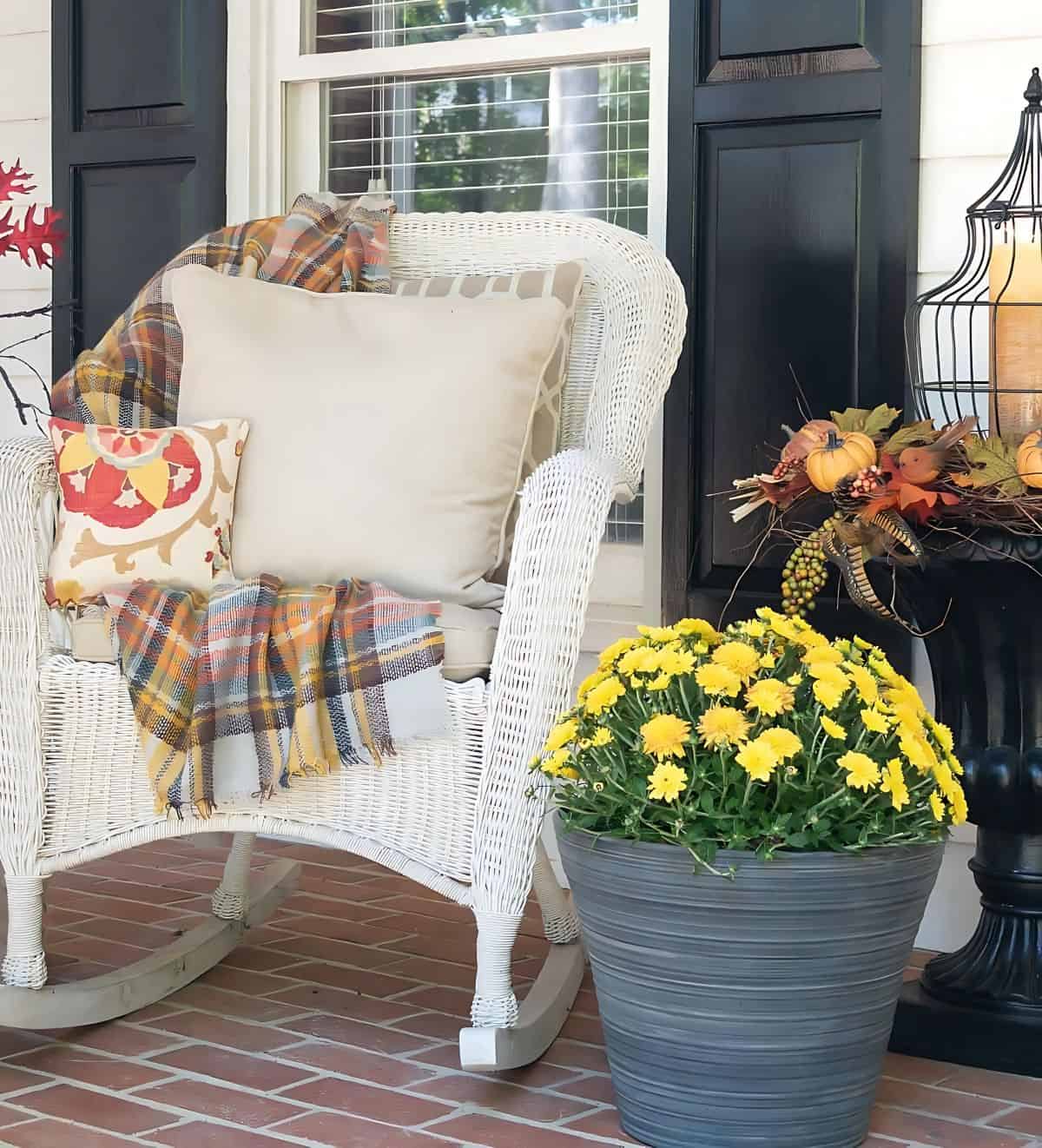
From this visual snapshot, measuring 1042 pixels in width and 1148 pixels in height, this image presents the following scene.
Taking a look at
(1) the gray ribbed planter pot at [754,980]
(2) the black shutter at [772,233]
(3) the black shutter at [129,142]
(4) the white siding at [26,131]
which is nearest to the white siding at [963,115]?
(2) the black shutter at [772,233]

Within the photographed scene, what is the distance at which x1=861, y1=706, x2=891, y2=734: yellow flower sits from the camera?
62.7 inches

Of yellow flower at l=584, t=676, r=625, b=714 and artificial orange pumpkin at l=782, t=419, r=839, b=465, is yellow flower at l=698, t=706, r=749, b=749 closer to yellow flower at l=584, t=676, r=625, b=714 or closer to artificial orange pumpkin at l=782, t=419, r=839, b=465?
yellow flower at l=584, t=676, r=625, b=714

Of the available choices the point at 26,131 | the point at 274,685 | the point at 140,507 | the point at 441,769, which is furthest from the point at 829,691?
the point at 26,131

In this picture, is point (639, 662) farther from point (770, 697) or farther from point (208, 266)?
point (208, 266)

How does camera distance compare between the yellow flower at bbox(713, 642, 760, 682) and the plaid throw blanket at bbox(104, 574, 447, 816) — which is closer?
the yellow flower at bbox(713, 642, 760, 682)

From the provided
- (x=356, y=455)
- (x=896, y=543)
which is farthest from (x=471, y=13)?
(x=896, y=543)

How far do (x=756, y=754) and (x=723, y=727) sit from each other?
47 mm

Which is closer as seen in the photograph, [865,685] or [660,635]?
[865,685]

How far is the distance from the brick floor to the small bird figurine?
742mm

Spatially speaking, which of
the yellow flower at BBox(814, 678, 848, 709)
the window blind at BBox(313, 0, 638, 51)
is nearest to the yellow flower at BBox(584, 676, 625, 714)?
the yellow flower at BBox(814, 678, 848, 709)

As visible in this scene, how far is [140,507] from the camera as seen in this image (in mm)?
2035

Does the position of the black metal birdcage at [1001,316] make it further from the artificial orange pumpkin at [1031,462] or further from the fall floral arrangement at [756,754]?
the fall floral arrangement at [756,754]

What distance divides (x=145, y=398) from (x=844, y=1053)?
1.39 m

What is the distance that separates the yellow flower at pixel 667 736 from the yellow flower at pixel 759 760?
67 mm
